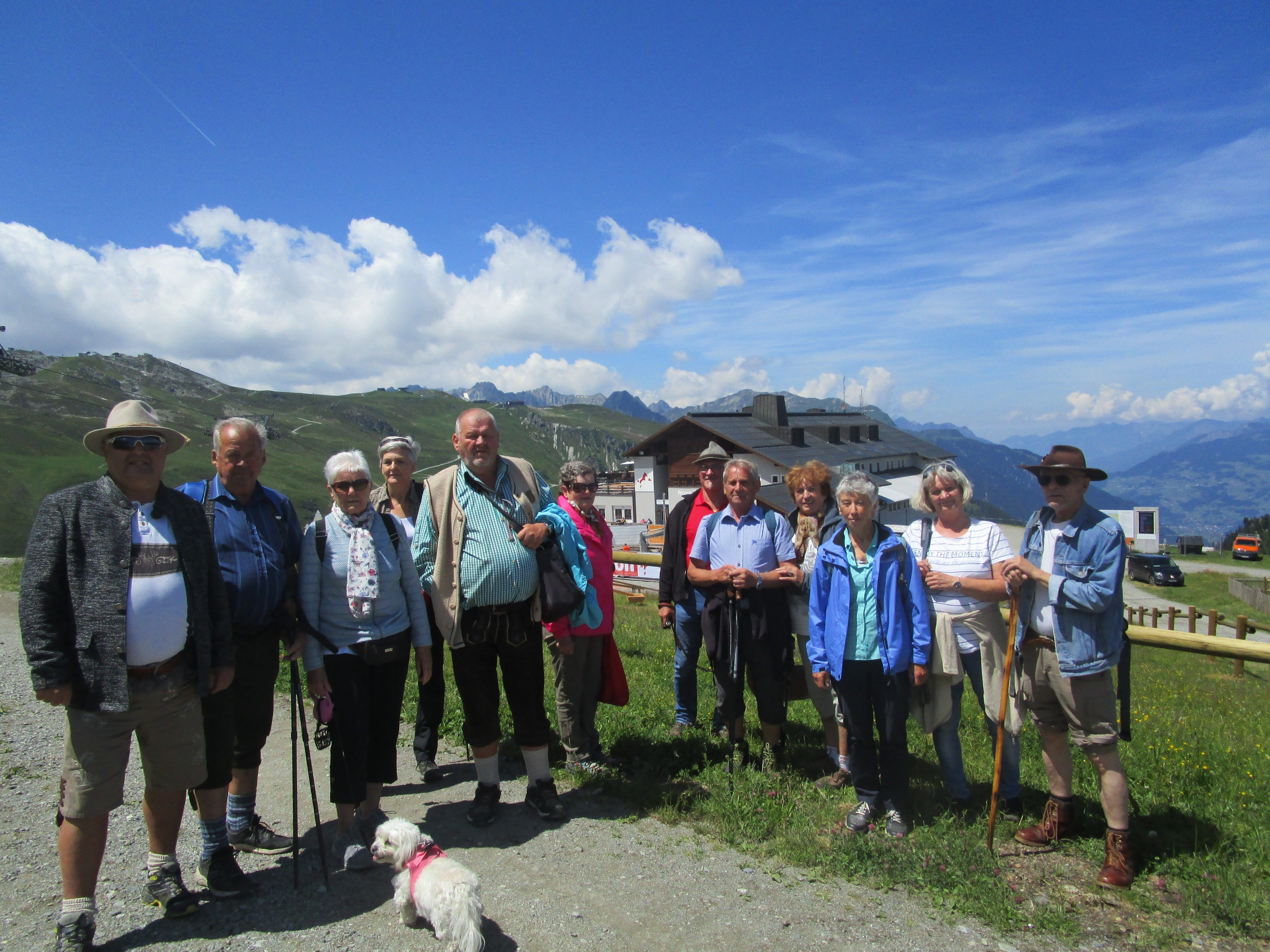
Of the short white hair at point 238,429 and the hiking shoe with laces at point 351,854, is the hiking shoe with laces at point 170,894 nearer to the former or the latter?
the hiking shoe with laces at point 351,854

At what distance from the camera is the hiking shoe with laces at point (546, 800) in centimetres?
429

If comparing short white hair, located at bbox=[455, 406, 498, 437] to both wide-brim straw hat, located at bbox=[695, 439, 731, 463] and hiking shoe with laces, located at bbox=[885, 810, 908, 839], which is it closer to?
wide-brim straw hat, located at bbox=[695, 439, 731, 463]

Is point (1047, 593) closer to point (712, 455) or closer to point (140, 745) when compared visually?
point (712, 455)

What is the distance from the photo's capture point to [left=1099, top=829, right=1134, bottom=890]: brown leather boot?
3.58 metres

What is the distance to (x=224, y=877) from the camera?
353 cm

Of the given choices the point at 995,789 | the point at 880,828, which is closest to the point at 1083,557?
the point at 995,789

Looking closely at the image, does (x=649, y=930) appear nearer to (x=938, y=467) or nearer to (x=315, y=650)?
(x=315, y=650)

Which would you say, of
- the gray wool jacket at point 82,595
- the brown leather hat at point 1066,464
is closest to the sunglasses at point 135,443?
the gray wool jacket at point 82,595

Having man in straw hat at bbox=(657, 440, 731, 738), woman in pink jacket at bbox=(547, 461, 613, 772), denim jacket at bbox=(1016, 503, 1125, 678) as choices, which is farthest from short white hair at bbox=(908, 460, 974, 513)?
woman in pink jacket at bbox=(547, 461, 613, 772)

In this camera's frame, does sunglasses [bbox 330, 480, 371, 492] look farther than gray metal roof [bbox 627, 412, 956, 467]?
No

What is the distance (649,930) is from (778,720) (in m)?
2.09

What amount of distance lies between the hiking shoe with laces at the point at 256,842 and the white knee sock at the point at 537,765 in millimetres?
1390

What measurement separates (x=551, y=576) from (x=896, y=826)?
246 centimetres

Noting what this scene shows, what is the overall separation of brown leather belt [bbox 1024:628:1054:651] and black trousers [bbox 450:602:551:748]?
2873 millimetres
